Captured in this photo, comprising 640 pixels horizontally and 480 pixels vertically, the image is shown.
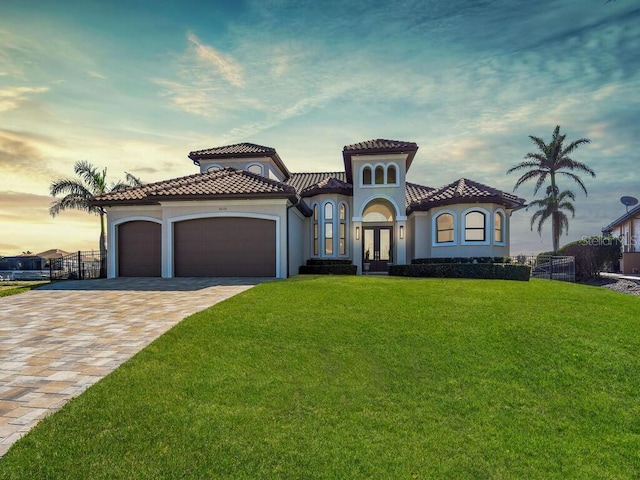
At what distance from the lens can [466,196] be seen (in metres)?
19.7

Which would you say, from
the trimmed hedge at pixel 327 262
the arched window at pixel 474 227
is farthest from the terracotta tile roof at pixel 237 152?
the arched window at pixel 474 227

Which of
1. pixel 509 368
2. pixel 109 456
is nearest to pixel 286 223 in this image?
pixel 509 368

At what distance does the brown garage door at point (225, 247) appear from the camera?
1686 cm

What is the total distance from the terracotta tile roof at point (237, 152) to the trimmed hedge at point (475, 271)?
11.4 m

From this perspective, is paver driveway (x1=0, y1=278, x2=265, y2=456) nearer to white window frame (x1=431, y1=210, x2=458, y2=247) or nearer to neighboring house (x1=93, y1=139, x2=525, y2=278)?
neighboring house (x1=93, y1=139, x2=525, y2=278)

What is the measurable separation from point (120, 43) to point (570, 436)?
13.9 metres

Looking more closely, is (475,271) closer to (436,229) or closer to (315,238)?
(436,229)

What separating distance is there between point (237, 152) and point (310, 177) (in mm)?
6392

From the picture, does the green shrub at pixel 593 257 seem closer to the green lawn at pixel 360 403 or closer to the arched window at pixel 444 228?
the arched window at pixel 444 228

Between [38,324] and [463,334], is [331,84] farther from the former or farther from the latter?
[38,324]

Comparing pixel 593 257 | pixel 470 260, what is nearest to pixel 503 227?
pixel 470 260

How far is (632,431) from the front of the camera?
502 centimetres

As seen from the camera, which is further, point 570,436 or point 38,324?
point 38,324

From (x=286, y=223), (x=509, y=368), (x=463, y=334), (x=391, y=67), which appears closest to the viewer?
(x=509, y=368)
